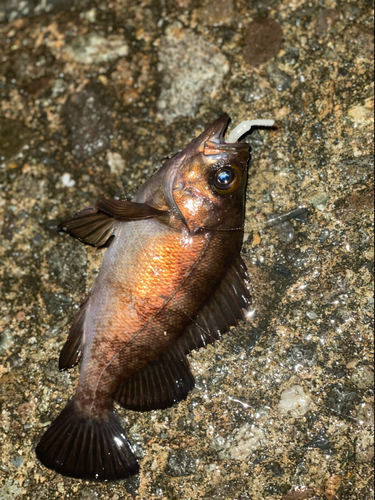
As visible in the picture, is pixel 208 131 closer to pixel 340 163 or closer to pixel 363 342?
pixel 340 163

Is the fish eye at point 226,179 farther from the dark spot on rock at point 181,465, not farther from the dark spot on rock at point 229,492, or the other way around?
the dark spot on rock at point 229,492

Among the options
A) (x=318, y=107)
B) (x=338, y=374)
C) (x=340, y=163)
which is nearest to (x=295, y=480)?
(x=338, y=374)

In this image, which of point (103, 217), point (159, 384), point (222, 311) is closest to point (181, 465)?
point (159, 384)

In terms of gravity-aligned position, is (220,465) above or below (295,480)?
above

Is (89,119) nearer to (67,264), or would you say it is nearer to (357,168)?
(67,264)

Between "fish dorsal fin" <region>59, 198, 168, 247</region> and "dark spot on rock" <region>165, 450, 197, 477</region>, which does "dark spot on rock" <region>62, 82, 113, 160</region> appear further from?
"dark spot on rock" <region>165, 450, 197, 477</region>

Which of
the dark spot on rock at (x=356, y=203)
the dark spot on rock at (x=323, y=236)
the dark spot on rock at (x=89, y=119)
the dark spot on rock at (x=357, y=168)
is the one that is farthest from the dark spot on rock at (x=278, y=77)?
the dark spot on rock at (x=89, y=119)
